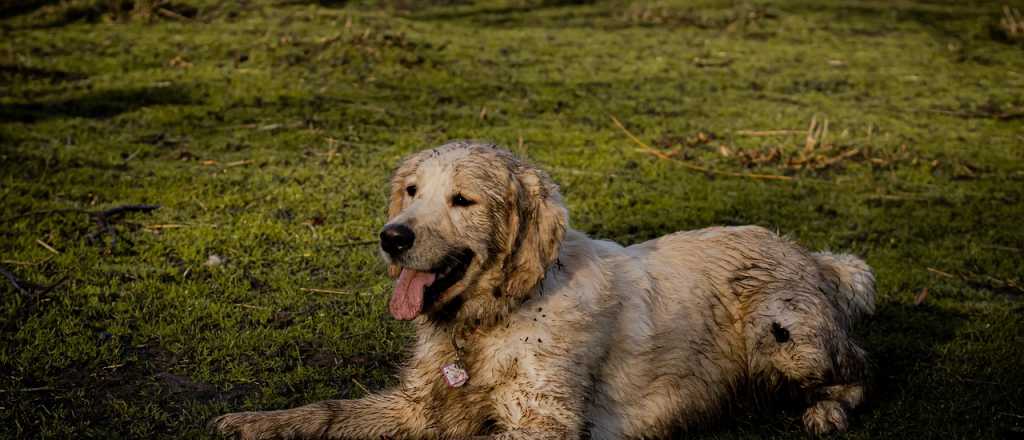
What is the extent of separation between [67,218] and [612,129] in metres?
6.63

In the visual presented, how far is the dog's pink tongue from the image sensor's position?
15.0 ft

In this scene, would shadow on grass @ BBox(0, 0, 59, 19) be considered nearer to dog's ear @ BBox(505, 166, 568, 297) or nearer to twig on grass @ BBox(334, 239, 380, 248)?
twig on grass @ BBox(334, 239, 380, 248)

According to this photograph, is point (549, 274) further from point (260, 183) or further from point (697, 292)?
point (260, 183)

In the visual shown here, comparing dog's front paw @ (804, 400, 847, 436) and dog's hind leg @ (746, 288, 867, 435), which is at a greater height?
dog's hind leg @ (746, 288, 867, 435)

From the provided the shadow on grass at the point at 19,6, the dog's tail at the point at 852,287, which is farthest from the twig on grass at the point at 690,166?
the shadow on grass at the point at 19,6

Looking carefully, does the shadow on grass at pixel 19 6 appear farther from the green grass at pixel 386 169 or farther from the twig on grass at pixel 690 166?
the twig on grass at pixel 690 166

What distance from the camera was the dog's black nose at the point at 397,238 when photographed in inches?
173

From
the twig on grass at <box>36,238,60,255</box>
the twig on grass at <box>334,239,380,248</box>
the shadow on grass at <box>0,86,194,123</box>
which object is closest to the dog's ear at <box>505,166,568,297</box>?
the twig on grass at <box>334,239,380,248</box>

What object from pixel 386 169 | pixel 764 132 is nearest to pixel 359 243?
pixel 386 169

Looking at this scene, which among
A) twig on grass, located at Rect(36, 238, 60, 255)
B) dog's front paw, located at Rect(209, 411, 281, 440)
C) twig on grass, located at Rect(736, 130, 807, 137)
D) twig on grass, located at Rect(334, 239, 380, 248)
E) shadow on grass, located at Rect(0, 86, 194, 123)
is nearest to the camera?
dog's front paw, located at Rect(209, 411, 281, 440)

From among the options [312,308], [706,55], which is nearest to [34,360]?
[312,308]

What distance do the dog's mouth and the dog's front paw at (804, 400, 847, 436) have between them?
216 cm

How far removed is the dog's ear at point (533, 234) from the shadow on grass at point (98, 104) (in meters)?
8.38

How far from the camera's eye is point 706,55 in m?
16.5
